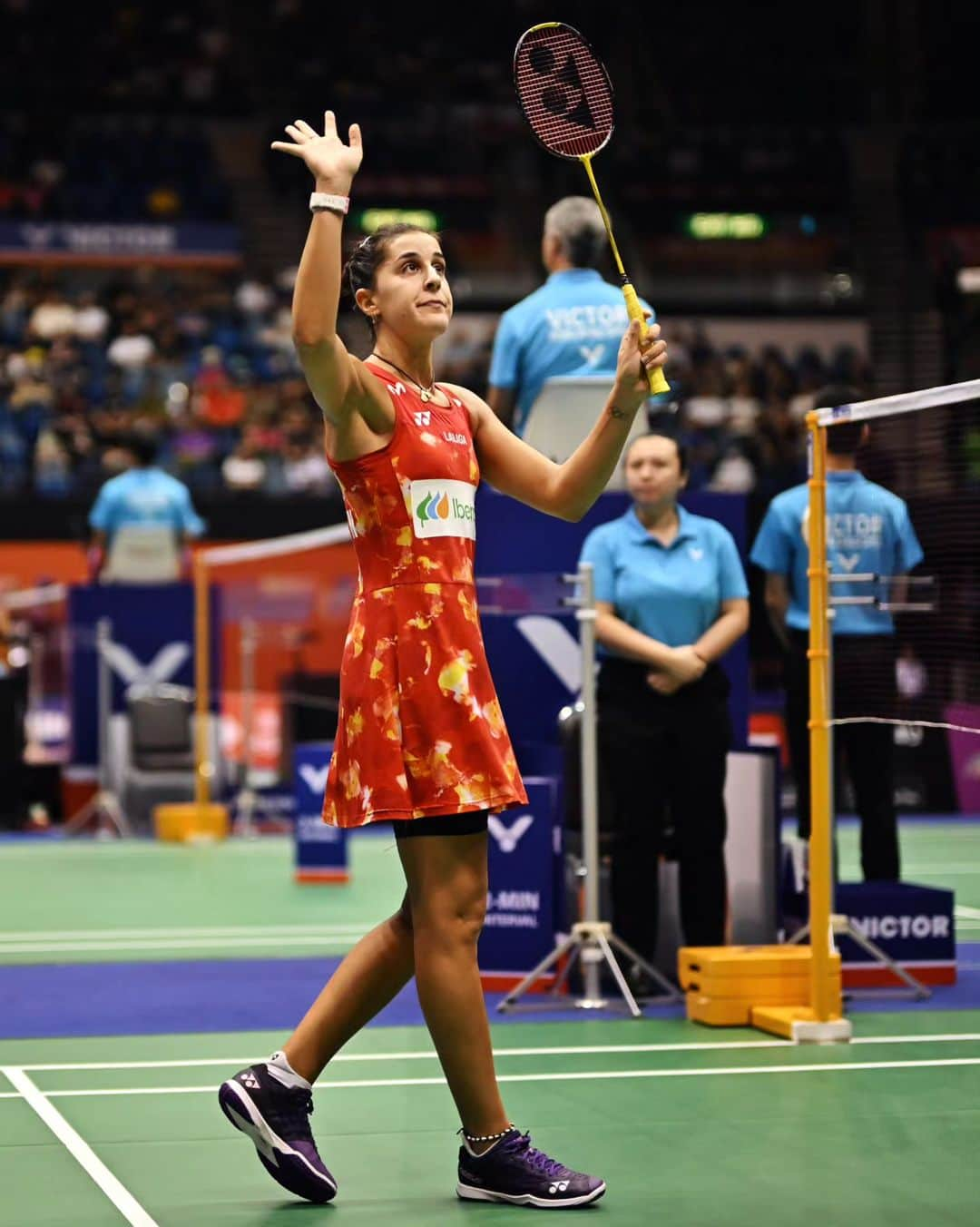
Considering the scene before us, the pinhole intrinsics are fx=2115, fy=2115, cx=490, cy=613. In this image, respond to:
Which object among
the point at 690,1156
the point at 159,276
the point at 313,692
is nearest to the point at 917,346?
the point at 159,276

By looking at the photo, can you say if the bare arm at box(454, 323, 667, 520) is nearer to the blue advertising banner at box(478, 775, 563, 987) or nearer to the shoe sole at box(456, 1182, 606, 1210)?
the shoe sole at box(456, 1182, 606, 1210)

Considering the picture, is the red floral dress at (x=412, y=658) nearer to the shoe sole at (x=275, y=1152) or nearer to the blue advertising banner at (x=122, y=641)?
the shoe sole at (x=275, y=1152)

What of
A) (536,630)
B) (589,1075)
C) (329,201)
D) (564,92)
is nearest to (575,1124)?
(589,1075)

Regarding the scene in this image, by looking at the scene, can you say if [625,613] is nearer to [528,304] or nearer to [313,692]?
[528,304]

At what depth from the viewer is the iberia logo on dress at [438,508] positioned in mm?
4328

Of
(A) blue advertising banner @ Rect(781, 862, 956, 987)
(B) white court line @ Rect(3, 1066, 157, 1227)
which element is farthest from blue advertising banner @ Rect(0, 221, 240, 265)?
(B) white court line @ Rect(3, 1066, 157, 1227)

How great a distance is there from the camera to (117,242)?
84.2ft

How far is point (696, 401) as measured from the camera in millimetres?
24172

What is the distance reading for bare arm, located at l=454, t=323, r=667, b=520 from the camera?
4242 millimetres

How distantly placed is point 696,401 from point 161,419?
20.3 feet

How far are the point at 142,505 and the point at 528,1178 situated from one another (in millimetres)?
10731

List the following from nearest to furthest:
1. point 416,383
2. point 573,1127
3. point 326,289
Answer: point 326,289, point 416,383, point 573,1127

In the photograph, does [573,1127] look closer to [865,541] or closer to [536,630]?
[536,630]

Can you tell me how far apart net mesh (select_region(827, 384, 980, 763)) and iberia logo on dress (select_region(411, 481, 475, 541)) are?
2522 mm
